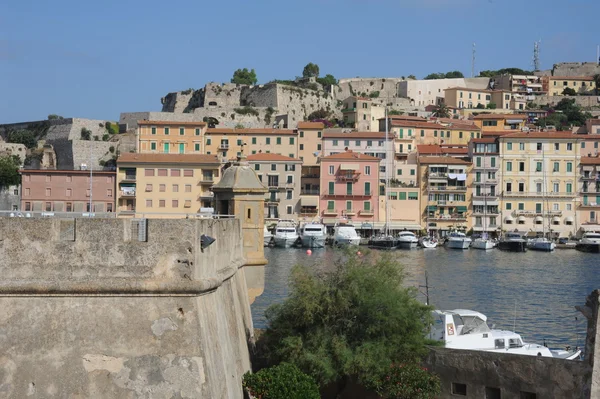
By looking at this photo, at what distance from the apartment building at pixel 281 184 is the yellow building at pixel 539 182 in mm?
19303

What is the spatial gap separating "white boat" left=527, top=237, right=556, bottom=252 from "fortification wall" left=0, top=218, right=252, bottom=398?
6823cm

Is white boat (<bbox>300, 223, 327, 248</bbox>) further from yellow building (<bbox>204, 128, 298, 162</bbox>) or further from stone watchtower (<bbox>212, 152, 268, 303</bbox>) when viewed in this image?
stone watchtower (<bbox>212, 152, 268, 303</bbox>)

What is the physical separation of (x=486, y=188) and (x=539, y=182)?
16.3 feet

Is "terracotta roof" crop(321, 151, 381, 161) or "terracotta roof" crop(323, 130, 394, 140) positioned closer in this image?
"terracotta roof" crop(321, 151, 381, 161)

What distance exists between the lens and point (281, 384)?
45.2ft

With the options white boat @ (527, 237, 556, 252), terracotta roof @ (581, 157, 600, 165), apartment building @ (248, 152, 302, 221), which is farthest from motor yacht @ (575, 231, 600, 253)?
apartment building @ (248, 152, 302, 221)

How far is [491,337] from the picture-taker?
72.8ft

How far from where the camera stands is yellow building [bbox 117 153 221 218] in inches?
2808

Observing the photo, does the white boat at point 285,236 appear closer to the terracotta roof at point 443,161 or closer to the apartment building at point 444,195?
the apartment building at point 444,195

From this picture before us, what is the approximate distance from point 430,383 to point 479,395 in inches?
31.8

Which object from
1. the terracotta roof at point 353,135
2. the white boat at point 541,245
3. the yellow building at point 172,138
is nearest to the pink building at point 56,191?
the yellow building at point 172,138

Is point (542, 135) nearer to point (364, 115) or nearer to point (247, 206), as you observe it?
point (364, 115)

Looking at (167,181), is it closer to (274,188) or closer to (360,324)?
(274,188)

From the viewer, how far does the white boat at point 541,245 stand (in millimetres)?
75562
